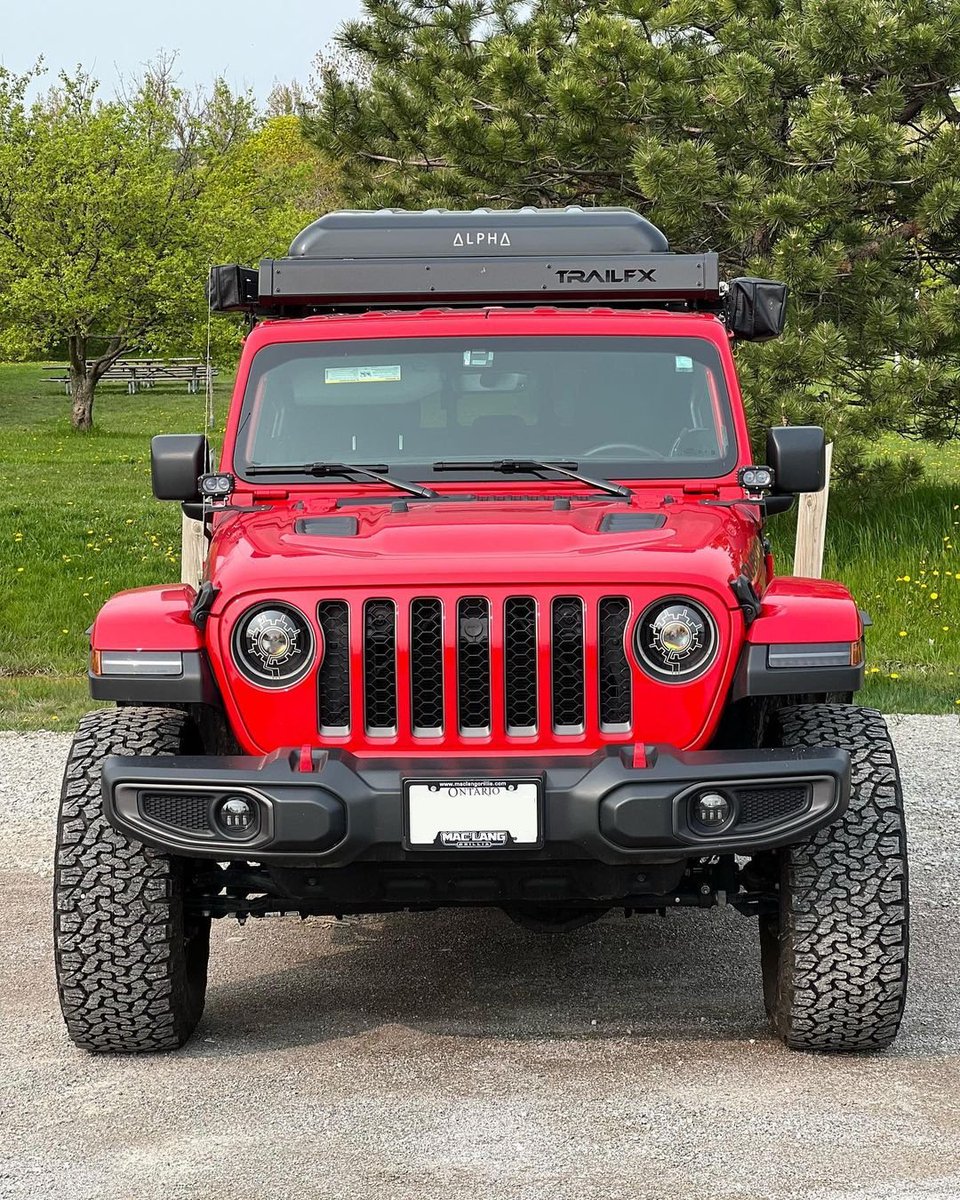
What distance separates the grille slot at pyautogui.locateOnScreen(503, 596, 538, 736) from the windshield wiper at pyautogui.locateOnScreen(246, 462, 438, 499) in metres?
0.94

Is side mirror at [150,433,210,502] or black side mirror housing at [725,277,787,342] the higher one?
black side mirror housing at [725,277,787,342]

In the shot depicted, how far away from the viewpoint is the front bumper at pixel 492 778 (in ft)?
15.2

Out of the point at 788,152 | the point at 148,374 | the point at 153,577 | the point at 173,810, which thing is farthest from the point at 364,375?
the point at 148,374

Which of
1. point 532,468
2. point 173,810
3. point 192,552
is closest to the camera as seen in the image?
point 173,810

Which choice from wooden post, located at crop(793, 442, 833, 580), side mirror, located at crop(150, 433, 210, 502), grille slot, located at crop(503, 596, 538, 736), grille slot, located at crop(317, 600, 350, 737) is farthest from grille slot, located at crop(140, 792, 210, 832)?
wooden post, located at crop(793, 442, 833, 580)

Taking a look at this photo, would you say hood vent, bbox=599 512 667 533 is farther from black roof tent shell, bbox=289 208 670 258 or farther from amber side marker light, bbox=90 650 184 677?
black roof tent shell, bbox=289 208 670 258

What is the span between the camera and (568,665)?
4887 millimetres

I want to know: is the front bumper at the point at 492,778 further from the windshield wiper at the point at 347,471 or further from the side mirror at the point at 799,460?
the side mirror at the point at 799,460

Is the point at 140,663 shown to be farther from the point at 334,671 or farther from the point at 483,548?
the point at 483,548

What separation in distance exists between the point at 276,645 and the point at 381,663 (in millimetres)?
292

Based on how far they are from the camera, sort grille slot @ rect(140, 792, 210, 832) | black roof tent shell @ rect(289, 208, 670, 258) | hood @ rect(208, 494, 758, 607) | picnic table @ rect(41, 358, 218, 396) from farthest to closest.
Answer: picnic table @ rect(41, 358, 218, 396)
black roof tent shell @ rect(289, 208, 670, 258)
hood @ rect(208, 494, 758, 607)
grille slot @ rect(140, 792, 210, 832)

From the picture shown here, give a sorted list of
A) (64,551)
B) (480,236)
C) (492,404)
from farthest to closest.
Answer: (64,551), (480,236), (492,404)

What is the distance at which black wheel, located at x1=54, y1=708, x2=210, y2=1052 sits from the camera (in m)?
5.00

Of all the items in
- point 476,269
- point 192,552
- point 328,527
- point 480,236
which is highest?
point 480,236
